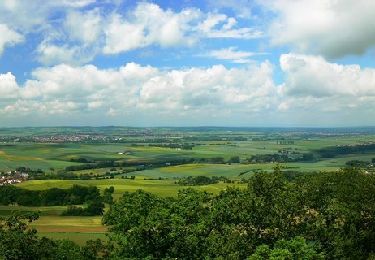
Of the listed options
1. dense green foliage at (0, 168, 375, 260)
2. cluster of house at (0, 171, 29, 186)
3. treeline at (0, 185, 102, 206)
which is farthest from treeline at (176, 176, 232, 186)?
dense green foliage at (0, 168, 375, 260)

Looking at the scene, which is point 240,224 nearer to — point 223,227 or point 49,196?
point 223,227

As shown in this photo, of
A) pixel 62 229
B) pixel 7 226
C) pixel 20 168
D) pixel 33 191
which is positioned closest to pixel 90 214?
pixel 62 229

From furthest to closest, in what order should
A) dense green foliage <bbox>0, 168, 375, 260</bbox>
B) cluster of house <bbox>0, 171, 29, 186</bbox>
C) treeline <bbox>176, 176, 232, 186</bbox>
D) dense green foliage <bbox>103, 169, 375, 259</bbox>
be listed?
1. cluster of house <bbox>0, 171, 29, 186</bbox>
2. treeline <bbox>176, 176, 232, 186</bbox>
3. dense green foliage <bbox>0, 168, 375, 260</bbox>
4. dense green foliage <bbox>103, 169, 375, 259</bbox>

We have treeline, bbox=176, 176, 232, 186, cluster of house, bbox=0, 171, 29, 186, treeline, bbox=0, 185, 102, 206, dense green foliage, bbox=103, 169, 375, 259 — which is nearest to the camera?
dense green foliage, bbox=103, 169, 375, 259

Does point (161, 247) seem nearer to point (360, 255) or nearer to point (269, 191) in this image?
point (269, 191)

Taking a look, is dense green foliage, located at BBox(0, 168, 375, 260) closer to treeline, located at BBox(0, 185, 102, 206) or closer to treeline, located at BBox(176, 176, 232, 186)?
treeline, located at BBox(0, 185, 102, 206)

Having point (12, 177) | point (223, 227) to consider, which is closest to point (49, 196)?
point (12, 177)

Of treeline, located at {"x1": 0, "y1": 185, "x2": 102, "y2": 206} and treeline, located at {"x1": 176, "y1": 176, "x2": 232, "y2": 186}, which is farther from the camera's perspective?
treeline, located at {"x1": 176, "y1": 176, "x2": 232, "y2": 186}
